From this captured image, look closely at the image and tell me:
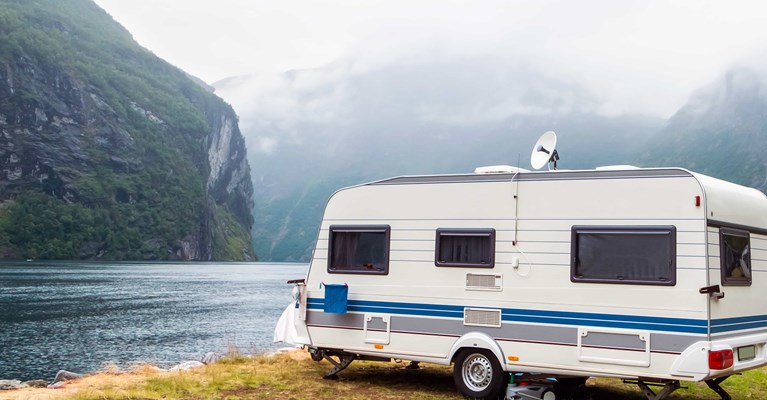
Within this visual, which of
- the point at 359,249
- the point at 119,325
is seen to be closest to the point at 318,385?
the point at 359,249

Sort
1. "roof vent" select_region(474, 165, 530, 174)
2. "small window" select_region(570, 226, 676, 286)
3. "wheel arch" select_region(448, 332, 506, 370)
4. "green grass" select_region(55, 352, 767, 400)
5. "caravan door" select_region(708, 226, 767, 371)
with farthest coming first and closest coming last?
"roof vent" select_region(474, 165, 530, 174) → "green grass" select_region(55, 352, 767, 400) → "wheel arch" select_region(448, 332, 506, 370) → "small window" select_region(570, 226, 676, 286) → "caravan door" select_region(708, 226, 767, 371)

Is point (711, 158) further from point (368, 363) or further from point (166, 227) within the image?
point (368, 363)

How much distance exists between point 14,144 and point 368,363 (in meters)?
153

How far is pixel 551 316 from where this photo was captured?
11.0 meters

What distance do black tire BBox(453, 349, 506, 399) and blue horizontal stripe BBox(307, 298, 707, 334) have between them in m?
0.65

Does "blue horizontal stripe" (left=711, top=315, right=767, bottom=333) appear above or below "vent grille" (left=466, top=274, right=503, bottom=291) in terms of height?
below

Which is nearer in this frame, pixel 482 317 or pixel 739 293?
pixel 739 293

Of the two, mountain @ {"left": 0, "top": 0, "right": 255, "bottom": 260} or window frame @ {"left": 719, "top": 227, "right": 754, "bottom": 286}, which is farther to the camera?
mountain @ {"left": 0, "top": 0, "right": 255, "bottom": 260}

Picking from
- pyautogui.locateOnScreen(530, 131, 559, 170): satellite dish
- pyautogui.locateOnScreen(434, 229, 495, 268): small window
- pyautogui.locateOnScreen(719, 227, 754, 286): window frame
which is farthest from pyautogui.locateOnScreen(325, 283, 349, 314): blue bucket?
pyautogui.locateOnScreen(719, 227, 754, 286): window frame

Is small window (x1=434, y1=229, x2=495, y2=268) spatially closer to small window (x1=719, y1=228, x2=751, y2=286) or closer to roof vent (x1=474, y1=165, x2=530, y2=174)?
roof vent (x1=474, y1=165, x2=530, y2=174)

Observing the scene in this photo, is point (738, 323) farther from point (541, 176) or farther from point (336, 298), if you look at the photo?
point (336, 298)

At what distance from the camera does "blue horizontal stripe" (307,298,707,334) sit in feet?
32.9

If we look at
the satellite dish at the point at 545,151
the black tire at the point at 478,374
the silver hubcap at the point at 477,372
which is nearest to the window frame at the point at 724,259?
the satellite dish at the point at 545,151

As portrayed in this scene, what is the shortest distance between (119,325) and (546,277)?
37975mm
